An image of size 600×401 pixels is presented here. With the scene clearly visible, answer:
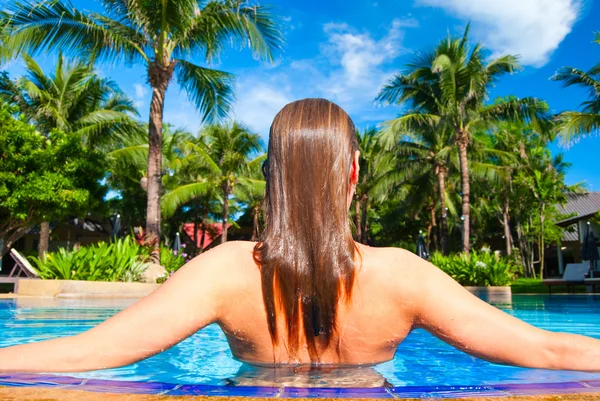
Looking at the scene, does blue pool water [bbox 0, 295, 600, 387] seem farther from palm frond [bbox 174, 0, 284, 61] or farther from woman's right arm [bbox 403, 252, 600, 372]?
palm frond [bbox 174, 0, 284, 61]

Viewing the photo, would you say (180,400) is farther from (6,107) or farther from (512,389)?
(6,107)

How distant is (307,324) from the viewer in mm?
1488

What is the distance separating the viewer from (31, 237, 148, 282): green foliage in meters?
9.64

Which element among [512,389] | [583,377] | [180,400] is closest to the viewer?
[180,400]

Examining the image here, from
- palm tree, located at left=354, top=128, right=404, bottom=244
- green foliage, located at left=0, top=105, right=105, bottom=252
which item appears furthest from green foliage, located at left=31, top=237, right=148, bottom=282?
palm tree, located at left=354, top=128, right=404, bottom=244

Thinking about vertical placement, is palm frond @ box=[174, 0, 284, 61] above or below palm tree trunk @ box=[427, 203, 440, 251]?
above

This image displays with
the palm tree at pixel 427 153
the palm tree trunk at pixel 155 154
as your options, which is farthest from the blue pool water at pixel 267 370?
the palm tree at pixel 427 153

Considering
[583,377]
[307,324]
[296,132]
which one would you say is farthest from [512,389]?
[296,132]

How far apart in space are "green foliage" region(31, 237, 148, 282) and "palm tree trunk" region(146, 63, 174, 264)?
3.99 feet

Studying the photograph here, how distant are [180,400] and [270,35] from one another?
493 inches

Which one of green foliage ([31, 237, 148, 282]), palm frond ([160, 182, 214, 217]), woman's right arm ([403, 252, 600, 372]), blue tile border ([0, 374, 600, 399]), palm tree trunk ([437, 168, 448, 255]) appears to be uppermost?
palm frond ([160, 182, 214, 217])

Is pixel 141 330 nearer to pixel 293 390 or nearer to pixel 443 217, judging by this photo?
pixel 293 390

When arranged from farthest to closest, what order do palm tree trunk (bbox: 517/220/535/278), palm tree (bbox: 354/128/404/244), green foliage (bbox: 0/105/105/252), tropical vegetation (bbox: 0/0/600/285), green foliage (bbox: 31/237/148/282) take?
palm tree trunk (bbox: 517/220/535/278) < palm tree (bbox: 354/128/404/244) < green foliage (bbox: 0/105/105/252) < tropical vegetation (bbox: 0/0/600/285) < green foliage (bbox: 31/237/148/282)

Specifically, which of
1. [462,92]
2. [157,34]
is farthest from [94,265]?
[462,92]
